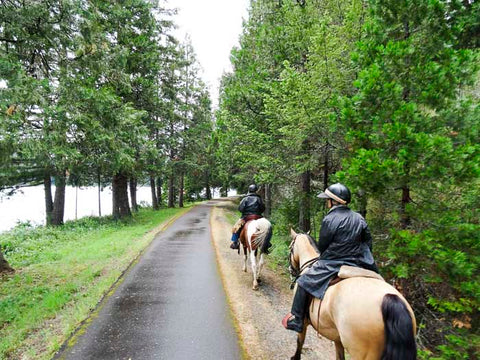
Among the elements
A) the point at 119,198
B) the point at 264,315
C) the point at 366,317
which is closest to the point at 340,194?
the point at 366,317

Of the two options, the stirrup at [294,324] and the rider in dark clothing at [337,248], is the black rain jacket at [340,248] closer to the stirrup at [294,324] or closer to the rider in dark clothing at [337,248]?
the rider in dark clothing at [337,248]

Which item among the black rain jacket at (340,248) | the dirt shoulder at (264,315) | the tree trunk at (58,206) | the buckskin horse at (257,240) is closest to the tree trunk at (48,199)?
the tree trunk at (58,206)

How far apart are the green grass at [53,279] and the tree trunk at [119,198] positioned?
287 centimetres

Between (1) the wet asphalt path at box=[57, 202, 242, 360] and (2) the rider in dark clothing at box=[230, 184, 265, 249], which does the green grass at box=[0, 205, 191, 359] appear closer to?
(1) the wet asphalt path at box=[57, 202, 242, 360]

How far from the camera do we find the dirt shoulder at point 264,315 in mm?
4275

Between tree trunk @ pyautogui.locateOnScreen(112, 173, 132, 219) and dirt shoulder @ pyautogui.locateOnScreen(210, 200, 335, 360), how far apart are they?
11.8 meters

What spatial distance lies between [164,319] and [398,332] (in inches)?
164

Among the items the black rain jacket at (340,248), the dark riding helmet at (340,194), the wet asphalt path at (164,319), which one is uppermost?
the dark riding helmet at (340,194)

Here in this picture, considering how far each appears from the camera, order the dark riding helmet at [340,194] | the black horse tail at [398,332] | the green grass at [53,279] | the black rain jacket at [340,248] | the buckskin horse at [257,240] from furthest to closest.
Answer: the buckskin horse at [257,240], the green grass at [53,279], the dark riding helmet at [340,194], the black rain jacket at [340,248], the black horse tail at [398,332]

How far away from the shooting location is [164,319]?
17.2ft

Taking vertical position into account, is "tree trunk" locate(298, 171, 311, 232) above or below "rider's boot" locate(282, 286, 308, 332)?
above

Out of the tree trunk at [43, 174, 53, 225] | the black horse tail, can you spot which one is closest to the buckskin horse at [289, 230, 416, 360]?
the black horse tail

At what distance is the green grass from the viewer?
4.72m

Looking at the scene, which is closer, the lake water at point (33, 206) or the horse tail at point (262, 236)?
the horse tail at point (262, 236)
